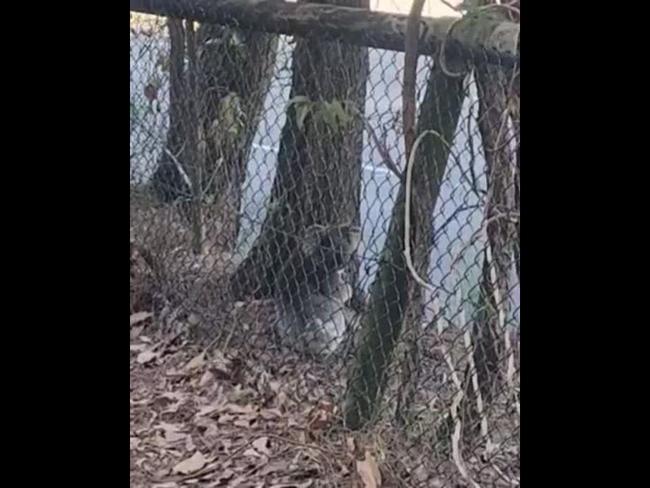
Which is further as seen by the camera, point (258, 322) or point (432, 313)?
point (258, 322)

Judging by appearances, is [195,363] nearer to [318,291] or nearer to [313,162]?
[318,291]

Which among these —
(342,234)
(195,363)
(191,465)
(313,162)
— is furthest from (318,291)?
(191,465)

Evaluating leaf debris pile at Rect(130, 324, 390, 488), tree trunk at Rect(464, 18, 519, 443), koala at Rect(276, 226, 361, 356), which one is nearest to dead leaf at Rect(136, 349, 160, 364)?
leaf debris pile at Rect(130, 324, 390, 488)

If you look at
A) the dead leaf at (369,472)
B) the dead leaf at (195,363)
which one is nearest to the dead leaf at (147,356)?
the dead leaf at (195,363)

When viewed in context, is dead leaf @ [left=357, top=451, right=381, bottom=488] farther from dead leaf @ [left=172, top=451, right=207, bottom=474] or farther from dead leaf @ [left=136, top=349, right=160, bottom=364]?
dead leaf @ [left=136, top=349, right=160, bottom=364]

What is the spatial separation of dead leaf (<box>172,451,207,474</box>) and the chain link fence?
0.06 meters

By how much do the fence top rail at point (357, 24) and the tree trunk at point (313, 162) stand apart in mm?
72

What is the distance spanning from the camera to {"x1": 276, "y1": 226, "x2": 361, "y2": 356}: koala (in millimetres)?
2650

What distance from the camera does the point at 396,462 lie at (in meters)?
2.28
